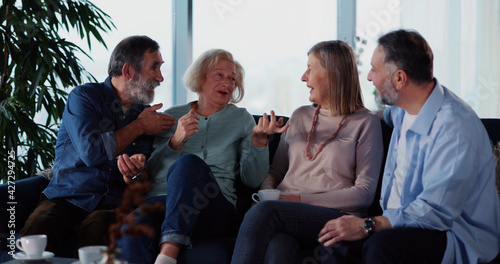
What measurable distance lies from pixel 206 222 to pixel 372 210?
2.49 feet

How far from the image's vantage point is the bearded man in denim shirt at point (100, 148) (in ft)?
7.01

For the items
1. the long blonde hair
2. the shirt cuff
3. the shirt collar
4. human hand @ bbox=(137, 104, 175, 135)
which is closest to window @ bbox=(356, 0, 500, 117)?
the long blonde hair

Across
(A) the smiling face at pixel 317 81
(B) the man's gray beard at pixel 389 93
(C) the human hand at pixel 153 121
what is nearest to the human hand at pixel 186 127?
(C) the human hand at pixel 153 121

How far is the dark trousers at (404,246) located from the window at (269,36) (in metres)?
2.49

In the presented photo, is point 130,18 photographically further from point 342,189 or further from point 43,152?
point 342,189

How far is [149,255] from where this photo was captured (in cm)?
199

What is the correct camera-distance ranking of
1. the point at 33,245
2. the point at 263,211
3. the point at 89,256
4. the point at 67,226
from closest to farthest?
the point at 89,256, the point at 33,245, the point at 263,211, the point at 67,226

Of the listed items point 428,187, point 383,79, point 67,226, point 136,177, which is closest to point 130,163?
point 136,177

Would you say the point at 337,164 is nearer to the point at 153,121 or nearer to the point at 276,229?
the point at 276,229

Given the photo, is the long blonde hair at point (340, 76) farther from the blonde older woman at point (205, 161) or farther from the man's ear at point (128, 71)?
the man's ear at point (128, 71)

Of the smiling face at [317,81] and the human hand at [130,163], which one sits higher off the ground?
the smiling face at [317,81]

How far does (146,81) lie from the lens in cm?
244

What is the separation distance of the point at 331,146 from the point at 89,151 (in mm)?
996

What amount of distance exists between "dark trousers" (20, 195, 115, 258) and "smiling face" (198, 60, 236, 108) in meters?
0.68
